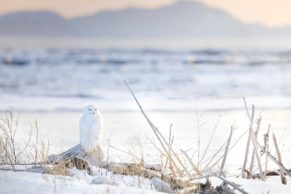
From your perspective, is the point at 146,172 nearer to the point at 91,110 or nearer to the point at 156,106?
the point at 91,110

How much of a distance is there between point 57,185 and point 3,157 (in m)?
1.97

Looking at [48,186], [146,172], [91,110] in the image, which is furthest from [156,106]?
[48,186]

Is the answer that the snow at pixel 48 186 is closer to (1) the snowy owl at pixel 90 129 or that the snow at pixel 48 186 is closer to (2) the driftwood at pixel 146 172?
(2) the driftwood at pixel 146 172

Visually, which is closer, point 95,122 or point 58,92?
point 95,122

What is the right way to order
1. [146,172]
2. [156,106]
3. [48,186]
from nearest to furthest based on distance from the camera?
[48,186], [146,172], [156,106]

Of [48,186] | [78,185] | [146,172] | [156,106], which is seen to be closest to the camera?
[48,186]

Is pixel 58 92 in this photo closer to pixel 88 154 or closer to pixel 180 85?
pixel 180 85

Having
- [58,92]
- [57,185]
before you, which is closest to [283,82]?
[58,92]

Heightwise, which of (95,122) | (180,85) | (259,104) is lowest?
(95,122)

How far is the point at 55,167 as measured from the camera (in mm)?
6465

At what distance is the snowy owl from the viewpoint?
24.4ft

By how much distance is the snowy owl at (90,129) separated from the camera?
293 inches

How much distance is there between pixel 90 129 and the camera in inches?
293

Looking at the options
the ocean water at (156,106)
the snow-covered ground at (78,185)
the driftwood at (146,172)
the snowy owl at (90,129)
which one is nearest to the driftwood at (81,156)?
the snowy owl at (90,129)
